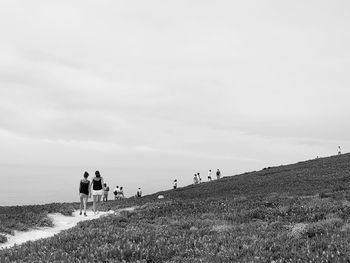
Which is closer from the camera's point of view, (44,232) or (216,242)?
(216,242)

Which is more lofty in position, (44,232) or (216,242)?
(44,232)

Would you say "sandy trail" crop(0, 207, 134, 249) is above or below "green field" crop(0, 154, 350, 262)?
above

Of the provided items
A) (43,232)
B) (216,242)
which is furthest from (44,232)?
(216,242)

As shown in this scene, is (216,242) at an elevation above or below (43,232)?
below

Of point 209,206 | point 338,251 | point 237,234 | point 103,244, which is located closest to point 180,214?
point 209,206

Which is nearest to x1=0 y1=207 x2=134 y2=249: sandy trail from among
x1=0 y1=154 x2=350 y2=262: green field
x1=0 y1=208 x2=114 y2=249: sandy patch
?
x1=0 y1=208 x2=114 y2=249: sandy patch

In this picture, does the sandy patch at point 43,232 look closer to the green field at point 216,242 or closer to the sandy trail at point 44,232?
the sandy trail at point 44,232

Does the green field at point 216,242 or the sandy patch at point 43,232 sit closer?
the green field at point 216,242

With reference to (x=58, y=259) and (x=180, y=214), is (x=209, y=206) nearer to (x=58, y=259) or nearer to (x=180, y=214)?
(x=180, y=214)

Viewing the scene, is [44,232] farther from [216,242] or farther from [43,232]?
[216,242]

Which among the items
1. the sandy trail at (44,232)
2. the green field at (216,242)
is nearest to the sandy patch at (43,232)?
the sandy trail at (44,232)

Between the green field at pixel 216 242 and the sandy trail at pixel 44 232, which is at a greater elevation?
the sandy trail at pixel 44 232

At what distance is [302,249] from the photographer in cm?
1070

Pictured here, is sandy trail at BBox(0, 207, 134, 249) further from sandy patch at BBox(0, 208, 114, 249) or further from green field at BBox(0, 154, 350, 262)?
green field at BBox(0, 154, 350, 262)
